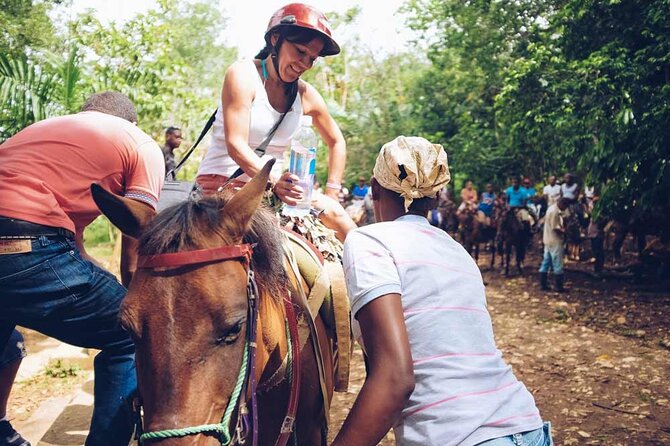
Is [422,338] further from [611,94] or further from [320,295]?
[611,94]

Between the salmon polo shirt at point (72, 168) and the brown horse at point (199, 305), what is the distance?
524 millimetres

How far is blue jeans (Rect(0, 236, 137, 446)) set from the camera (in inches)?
94.4

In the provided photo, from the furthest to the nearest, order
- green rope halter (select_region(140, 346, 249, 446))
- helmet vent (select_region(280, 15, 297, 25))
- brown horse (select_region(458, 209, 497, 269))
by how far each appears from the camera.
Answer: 1. brown horse (select_region(458, 209, 497, 269))
2. helmet vent (select_region(280, 15, 297, 25))
3. green rope halter (select_region(140, 346, 249, 446))

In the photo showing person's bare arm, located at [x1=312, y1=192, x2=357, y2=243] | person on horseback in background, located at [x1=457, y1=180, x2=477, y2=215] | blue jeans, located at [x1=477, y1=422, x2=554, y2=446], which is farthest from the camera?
person on horseback in background, located at [x1=457, y1=180, x2=477, y2=215]

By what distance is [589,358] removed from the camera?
739 centimetres

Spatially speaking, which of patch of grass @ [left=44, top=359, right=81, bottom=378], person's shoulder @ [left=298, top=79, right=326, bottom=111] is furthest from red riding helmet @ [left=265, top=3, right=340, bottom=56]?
patch of grass @ [left=44, top=359, right=81, bottom=378]

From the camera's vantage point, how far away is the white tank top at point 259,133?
10.7 feet

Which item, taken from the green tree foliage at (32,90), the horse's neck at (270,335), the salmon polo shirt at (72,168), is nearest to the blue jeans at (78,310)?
the salmon polo shirt at (72,168)

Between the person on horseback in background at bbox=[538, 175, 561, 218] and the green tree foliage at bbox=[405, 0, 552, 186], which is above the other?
the green tree foliage at bbox=[405, 0, 552, 186]

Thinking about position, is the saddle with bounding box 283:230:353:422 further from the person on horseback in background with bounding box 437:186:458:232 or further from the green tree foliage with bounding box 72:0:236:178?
the person on horseback in background with bounding box 437:186:458:232

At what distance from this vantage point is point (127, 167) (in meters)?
2.70

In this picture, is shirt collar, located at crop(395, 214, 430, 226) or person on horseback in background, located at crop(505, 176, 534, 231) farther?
person on horseback in background, located at crop(505, 176, 534, 231)

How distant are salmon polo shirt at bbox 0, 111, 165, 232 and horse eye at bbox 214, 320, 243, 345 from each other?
1.07 metres

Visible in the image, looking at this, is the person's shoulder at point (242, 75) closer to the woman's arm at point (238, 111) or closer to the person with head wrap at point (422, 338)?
the woman's arm at point (238, 111)
